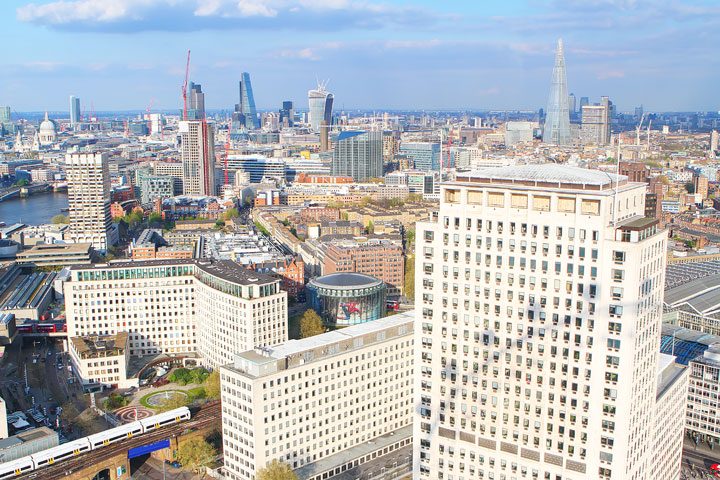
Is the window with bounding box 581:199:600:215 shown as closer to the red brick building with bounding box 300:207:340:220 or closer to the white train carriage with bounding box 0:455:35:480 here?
the white train carriage with bounding box 0:455:35:480

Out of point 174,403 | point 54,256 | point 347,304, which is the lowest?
point 174,403

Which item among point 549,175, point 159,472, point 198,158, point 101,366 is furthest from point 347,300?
point 198,158

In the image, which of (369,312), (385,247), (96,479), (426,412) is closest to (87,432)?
(96,479)

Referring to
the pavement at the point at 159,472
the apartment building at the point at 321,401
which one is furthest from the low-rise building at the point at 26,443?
the apartment building at the point at 321,401

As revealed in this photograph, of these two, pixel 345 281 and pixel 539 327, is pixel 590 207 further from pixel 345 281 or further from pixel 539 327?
pixel 345 281

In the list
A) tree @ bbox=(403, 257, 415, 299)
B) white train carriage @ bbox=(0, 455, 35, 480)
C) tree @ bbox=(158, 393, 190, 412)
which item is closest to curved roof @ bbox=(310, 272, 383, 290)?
tree @ bbox=(403, 257, 415, 299)
